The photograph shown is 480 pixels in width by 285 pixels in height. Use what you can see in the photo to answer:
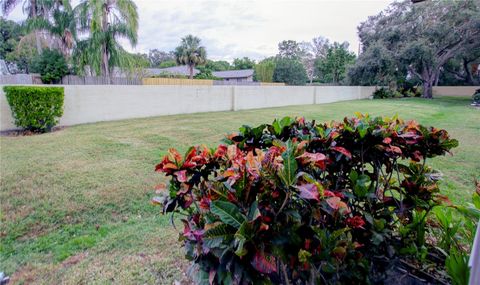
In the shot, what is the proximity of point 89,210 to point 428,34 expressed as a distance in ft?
89.8

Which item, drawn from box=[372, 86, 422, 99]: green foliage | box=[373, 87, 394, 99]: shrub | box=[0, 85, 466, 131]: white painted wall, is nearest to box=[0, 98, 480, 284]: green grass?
box=[0, 85, 466, 131]: white painted wall

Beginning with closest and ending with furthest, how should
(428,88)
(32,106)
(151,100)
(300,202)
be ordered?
(300,202), (32,106), (151,100), (428,88)

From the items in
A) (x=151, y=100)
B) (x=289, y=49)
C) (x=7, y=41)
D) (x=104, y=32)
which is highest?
(x=289, y=49)

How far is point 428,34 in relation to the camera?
75.6ft

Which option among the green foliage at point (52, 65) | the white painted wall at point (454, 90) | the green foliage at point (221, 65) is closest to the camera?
→ the green foliage at point (52, 65)

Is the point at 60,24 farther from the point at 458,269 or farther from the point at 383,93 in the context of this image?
the point at 383,93

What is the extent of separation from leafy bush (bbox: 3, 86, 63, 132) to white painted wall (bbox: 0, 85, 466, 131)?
46cm

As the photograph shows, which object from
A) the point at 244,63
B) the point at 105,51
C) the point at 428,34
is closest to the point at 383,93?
the point at 428,34

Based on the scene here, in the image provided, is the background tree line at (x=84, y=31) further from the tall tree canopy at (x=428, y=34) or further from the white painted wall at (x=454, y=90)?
the white painted wall at (x=454, y=90)

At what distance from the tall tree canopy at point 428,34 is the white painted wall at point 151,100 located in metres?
11.9

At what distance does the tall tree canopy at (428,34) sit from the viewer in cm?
2170

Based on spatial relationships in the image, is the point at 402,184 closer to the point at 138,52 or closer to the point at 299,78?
the point at 138,52

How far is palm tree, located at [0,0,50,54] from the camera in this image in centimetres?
1551

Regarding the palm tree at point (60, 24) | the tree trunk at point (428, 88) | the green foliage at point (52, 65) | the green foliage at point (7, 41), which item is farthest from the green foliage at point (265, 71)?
the green foliage at point (7, 41)
